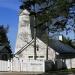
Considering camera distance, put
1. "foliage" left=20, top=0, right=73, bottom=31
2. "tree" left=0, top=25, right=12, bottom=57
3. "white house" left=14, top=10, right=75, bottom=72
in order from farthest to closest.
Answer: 1. "tree" left=0, top=25, right=12, bottom=57
2. "white house" left=14, top=10, right=75, bottom=72
3. "foliage" left=20, top=0, right=73, bottom=31

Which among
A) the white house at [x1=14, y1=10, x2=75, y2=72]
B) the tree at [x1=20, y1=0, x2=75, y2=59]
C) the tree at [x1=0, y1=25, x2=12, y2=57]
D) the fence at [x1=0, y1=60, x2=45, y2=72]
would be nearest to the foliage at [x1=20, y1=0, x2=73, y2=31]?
the tree at [x1=20, y1=0, x2=75, y2=59]

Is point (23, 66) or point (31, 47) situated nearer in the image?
point (23, 66)

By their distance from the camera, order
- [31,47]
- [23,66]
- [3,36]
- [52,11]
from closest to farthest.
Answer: [52,11] → [23,66] → [31,47] → [3,36]

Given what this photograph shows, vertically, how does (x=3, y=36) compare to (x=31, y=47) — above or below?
above

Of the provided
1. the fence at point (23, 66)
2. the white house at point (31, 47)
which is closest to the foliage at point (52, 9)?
the fence at point (23, 66)

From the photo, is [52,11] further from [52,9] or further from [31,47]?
[31,47]

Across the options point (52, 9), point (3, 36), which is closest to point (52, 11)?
point (52, 9)

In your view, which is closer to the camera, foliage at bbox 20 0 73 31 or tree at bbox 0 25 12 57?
foliage at bbox 20 0 73 31

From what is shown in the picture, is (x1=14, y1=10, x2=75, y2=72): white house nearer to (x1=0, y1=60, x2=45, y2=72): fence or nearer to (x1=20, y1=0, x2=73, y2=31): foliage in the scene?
(x1=0, y1=60, x2=45, y2=72): fence

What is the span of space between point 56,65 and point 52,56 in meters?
9.01

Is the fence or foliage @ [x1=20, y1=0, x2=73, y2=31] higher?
foliage @ [x1=20, y1=0, x2=73, y2=31]

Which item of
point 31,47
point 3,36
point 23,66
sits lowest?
point 23,66

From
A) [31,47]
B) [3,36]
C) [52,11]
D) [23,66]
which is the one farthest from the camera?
[3,36]

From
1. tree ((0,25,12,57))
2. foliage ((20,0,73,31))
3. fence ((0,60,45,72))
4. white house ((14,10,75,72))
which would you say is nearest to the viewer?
foliage ((20,0,73,31))
